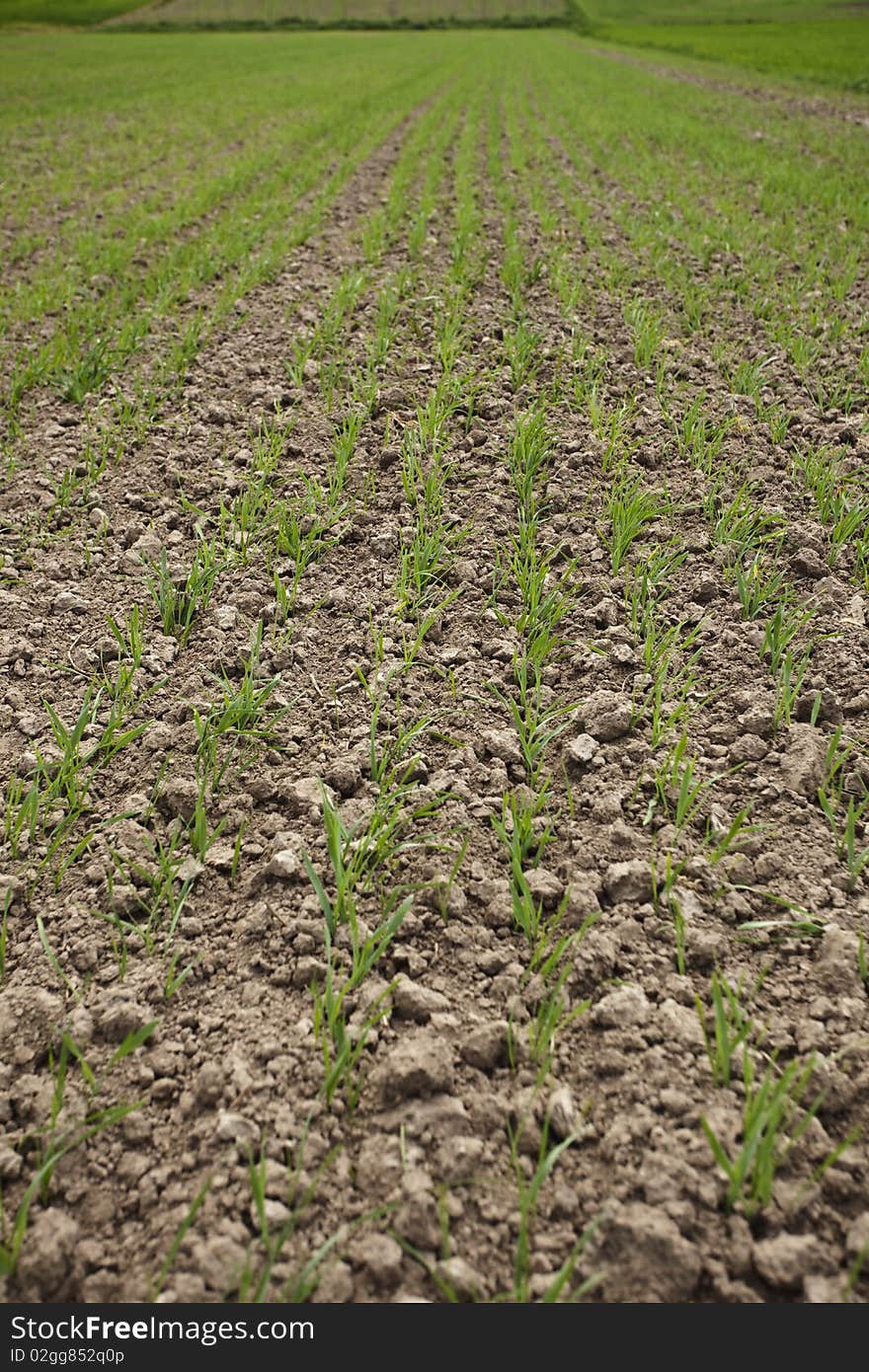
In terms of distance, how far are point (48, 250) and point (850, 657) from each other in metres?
7.57

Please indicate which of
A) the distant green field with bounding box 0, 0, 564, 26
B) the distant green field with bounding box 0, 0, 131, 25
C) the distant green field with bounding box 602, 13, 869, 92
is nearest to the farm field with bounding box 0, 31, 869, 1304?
the distant green field with bounding box 602, 13, 869, 92

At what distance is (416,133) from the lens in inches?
545

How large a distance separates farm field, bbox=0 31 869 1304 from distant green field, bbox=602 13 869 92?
23.8 metres

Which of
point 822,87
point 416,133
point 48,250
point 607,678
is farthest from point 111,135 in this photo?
point 822,87

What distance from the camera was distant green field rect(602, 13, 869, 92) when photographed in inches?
951

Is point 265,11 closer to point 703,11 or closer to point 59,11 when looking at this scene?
point 59,11

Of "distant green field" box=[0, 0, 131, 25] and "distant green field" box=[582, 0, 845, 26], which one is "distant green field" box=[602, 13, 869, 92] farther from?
"distant green field" box=[0, 0, 131, 25]

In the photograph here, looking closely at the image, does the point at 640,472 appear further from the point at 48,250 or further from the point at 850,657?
the point at 48,250

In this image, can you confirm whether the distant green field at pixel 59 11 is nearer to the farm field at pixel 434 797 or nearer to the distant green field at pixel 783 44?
the distant green field at pixel 783 44

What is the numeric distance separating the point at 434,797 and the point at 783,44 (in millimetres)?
41633

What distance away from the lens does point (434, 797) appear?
2320 millimetres

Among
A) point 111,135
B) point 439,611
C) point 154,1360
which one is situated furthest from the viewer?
point 111,135

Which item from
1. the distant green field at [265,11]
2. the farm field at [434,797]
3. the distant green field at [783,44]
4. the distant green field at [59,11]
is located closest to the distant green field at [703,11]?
the distant green field at [783,44]

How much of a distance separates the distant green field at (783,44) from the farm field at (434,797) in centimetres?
2378
